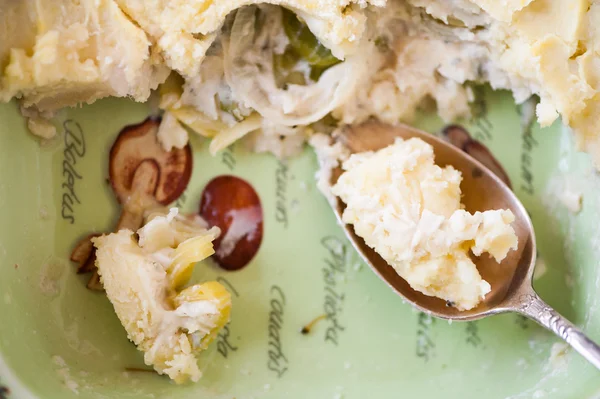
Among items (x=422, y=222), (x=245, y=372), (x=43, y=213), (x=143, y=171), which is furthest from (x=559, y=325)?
(x=43, y=213)

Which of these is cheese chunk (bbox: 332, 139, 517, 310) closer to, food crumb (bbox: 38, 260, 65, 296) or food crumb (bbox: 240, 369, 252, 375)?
food crumb (bbox: 240, 369, 252, 375)

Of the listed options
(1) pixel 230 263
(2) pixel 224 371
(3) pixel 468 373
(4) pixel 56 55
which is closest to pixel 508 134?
(3) pixel 468 373

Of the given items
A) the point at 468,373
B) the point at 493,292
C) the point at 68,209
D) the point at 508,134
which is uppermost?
the point at 68,209

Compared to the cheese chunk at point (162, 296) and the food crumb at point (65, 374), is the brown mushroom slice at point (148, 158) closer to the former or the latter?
the cheese chunk at point (162, 296)

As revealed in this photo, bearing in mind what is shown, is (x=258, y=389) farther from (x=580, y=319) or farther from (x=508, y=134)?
(x=508, y=134)

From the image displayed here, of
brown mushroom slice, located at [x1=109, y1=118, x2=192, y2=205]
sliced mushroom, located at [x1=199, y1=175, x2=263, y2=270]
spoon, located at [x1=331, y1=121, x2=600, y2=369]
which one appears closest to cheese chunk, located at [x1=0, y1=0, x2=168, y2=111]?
brown mushroom slice, located at [x1=109, y1=118, x2=192, y2=205]
